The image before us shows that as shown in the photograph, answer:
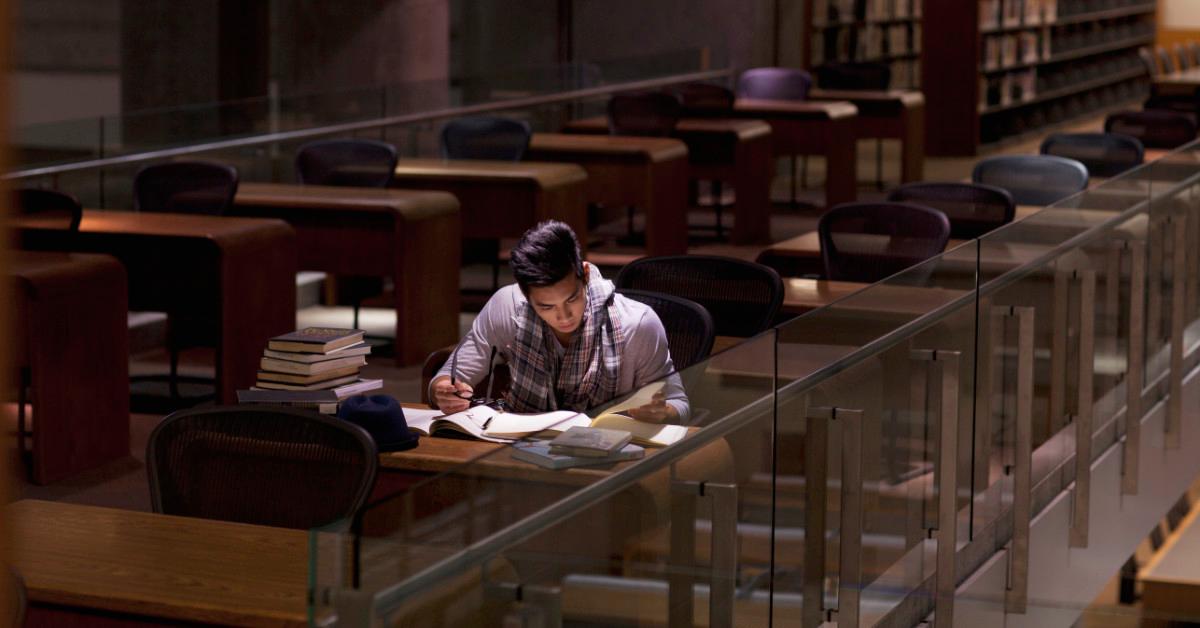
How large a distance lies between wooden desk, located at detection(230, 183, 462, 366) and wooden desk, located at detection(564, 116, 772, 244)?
3.86 metres

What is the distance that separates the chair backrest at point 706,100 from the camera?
12438 millimetres

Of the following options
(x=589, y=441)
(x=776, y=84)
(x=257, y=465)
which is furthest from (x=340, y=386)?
(x=776, y=84)

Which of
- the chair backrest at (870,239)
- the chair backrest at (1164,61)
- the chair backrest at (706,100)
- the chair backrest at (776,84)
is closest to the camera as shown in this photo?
the chair backrest at (870,239)

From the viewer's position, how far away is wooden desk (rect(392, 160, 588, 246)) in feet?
28.8

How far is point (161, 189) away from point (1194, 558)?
10.5 metres

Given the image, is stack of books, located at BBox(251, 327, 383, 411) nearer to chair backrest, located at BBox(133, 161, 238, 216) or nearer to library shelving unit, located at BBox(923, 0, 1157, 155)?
chair backrest, located at BBox(133, 161, 238, 216)

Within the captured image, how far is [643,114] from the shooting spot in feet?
37.7

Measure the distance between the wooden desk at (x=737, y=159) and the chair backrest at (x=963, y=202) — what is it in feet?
14.7

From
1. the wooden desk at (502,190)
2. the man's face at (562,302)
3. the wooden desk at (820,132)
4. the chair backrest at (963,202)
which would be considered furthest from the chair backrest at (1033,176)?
the wooden desk at (820,132)

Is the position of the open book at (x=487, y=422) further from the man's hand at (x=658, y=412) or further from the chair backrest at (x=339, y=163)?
the chair backrest at (x=339, y=163)

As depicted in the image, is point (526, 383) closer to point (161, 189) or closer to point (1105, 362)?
point (1105, 362)

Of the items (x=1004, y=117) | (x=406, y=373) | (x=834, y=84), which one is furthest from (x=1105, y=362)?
(x=1004, y=117)

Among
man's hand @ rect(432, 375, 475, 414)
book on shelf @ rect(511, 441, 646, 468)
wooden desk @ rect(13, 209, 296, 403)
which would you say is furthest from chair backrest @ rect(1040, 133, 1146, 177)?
book on shelf @ rect(511, 441, 646, 468)

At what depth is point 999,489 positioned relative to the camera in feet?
16.4
